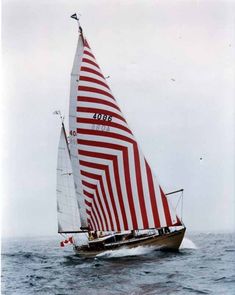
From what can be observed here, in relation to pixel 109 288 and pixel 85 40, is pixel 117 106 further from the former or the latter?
pixel 109 288

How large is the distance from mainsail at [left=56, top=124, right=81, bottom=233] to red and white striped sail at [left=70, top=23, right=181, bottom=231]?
7.55 meters

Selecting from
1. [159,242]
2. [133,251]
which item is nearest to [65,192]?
[133,251]

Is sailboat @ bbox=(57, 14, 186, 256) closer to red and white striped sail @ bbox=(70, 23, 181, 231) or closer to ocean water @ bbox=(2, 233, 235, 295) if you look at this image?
red and white striped sail @ bbox=(70, 23, 181, 231)

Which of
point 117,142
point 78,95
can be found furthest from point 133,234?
point 78,95

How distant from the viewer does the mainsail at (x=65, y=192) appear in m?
35.9

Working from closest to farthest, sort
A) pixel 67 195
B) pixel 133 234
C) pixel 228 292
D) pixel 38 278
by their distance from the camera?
pixel 228 292 < pixel 38 278 < pixel 133 234 < pixel 67 195

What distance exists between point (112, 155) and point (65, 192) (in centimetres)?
890

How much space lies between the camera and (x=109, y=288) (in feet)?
65.0

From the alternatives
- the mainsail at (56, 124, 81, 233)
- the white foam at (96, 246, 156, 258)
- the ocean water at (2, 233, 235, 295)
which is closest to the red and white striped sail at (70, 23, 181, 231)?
the white foam at (96, 246, 156, 258)

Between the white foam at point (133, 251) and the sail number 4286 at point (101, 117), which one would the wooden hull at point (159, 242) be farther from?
the sail number 4286 at point (101, 117)

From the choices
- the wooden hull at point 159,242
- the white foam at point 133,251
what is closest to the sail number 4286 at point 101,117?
the wooden hull at point 159,242

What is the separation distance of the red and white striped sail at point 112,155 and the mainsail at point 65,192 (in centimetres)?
755

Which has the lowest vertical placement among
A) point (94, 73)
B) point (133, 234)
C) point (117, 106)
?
point (133, 234)

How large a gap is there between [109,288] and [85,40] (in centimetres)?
1446
